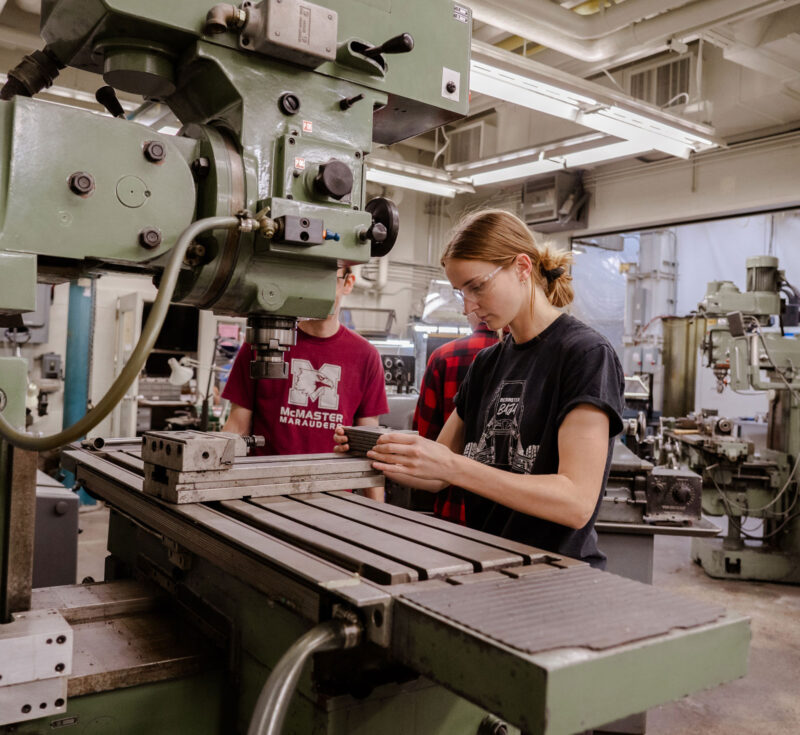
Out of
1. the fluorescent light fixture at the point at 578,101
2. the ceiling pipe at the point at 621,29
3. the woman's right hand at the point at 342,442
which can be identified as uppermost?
the ceiling pipe at the point at 621,29

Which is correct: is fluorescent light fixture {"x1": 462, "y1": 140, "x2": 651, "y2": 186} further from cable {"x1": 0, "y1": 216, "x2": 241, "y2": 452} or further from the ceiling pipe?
cable {"x1": 0, "y1": 216, "x2": 241, "y2": 452}

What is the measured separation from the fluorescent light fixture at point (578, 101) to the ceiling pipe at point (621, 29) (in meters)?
0.09

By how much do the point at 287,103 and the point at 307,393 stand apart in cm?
96

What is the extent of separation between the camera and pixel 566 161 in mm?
3654

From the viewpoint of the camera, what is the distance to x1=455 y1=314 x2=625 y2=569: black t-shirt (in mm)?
1062

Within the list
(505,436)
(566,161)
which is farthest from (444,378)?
(566,161)

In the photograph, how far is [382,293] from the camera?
251 inches

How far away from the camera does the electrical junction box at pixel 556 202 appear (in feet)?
17.0

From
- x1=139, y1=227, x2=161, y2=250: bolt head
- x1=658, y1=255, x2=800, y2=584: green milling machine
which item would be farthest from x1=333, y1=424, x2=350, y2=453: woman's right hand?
x1=658, y1=255, x2=800, y2=584: green milling machine

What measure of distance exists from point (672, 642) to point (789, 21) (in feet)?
11.1

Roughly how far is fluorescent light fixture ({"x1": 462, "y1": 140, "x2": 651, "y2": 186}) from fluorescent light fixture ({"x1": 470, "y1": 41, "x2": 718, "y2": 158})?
0.28 feet

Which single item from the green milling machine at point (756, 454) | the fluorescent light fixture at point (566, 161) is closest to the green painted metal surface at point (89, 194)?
the fluorescent light fixture at point (566, 161)

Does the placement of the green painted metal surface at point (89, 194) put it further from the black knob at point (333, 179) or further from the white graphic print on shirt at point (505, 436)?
the white graphic print on shirt at point (505, 436)

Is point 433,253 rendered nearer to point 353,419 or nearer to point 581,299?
point 581,299
